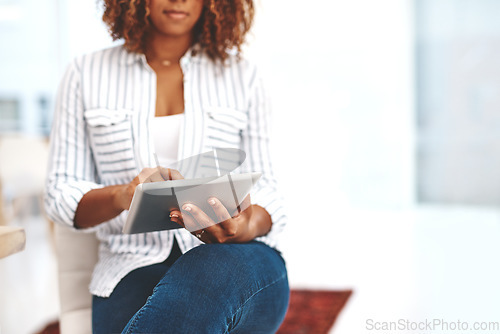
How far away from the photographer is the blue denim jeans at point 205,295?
771 mm

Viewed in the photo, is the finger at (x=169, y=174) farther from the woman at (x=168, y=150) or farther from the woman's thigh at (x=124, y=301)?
the woman's thigh at (x=124, y=301)

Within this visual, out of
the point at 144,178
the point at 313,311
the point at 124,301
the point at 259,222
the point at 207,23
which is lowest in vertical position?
the point at 313,311

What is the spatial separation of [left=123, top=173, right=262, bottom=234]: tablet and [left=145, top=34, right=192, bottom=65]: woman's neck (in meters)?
0.47

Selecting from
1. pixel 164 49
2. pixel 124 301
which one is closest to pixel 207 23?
pixel 164 49

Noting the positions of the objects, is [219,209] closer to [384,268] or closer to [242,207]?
[242,207]

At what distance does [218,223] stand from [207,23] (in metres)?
0.53

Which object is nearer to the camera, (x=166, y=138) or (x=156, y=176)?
(x=156, y=176)

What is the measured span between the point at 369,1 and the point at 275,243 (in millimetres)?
3364

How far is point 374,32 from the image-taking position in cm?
404

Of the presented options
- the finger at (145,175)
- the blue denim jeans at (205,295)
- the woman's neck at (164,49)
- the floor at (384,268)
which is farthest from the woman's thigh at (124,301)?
the floor at (384,268)

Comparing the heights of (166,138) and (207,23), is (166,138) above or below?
below

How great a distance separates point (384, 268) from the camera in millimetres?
2574

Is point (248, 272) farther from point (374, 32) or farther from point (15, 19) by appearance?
point (15, 19)

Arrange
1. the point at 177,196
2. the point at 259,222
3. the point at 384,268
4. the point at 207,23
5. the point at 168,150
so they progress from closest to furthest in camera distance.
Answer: the point at 177,196 → the point at 259,222 → the point at 168,150 → the point at 207,23 → the point at 384,268
